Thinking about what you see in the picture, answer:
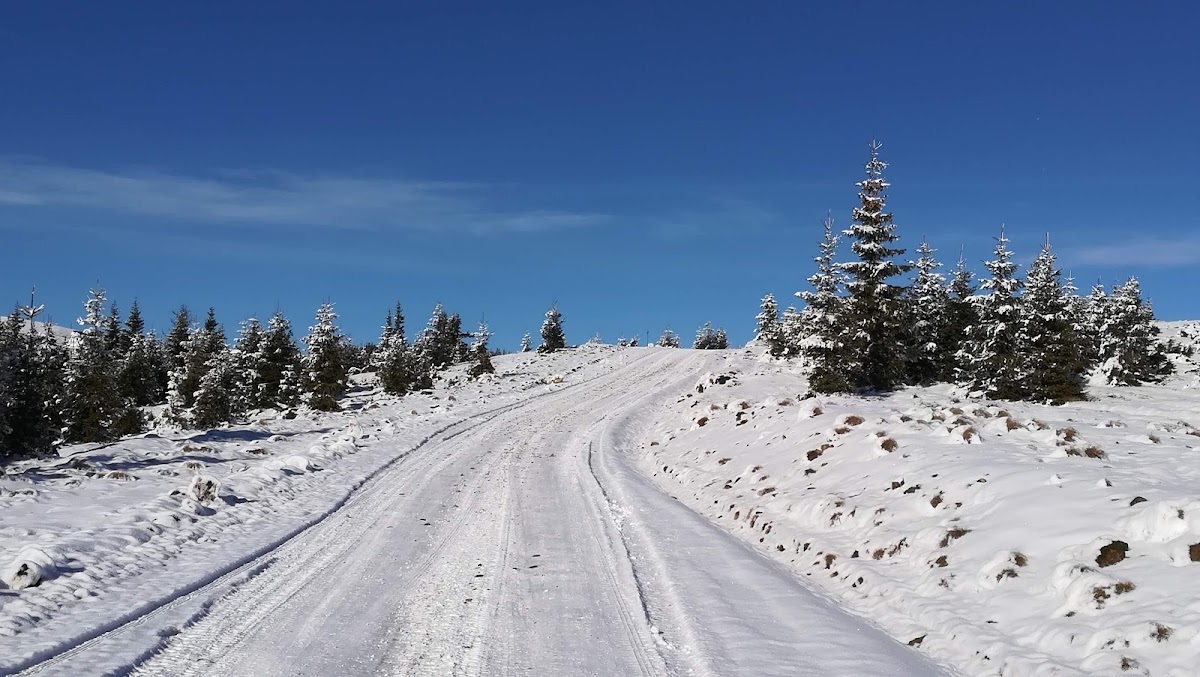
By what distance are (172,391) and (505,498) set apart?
38.4 m

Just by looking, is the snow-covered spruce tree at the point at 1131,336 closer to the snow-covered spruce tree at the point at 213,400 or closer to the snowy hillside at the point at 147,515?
the snowy hillside at the point at 147,515

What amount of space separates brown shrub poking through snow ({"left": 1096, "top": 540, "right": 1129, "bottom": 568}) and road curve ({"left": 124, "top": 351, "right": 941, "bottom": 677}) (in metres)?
2.49

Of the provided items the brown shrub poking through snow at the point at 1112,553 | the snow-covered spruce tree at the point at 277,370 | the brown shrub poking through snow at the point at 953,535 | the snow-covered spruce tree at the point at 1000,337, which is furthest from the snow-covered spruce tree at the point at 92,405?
the snow-covered spruce tree at the point at 1000,337

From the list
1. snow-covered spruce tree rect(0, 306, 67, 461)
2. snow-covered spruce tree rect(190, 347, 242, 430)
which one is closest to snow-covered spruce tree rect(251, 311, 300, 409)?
snow-covered spruce tree rect(190, 347, 242, 430)

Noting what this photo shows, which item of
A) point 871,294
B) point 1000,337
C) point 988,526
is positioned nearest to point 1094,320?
point 1000,337

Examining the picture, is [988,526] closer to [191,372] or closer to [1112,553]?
[1112,553]

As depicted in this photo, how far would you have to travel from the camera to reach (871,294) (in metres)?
29.3

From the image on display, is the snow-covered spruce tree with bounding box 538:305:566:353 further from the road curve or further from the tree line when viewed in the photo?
the road curve

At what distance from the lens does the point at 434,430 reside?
84.7 feet

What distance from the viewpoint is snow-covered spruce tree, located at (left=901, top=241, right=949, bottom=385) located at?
37719 mm

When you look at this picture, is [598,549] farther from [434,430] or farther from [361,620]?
[434,430]

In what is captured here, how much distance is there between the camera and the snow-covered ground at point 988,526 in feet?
22.7

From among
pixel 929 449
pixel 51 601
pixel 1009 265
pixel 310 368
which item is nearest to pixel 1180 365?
pixel 1009 265

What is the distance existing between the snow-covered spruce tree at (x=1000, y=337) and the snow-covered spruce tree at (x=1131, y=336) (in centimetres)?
1779
